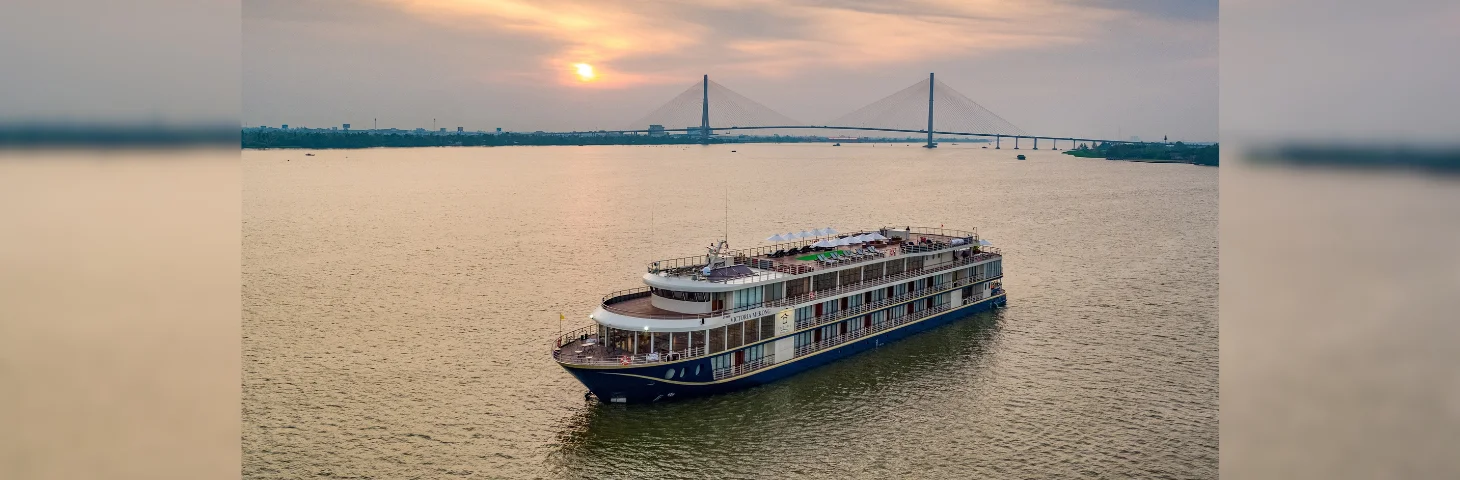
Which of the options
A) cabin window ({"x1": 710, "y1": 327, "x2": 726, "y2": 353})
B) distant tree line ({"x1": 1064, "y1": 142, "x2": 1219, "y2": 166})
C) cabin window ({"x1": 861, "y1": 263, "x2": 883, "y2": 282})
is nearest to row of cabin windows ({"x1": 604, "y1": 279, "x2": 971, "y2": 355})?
cabin window ({"x1": 710, "y1": 327, "x2": 726, "y2": 353})

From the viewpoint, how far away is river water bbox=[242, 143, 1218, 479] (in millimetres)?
21906

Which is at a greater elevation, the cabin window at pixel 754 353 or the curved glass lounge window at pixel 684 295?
the curved glass lounge window at pixel 684 295

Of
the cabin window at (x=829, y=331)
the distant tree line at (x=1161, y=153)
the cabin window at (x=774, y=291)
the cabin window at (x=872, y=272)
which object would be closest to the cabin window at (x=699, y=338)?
the cabin window at (x=774, y=291)

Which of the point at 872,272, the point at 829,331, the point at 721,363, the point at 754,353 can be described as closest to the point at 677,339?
the point at 721,363

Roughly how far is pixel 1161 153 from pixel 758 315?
15663 cm

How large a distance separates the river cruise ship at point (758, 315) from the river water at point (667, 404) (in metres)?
0.72

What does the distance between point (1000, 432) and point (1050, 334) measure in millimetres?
11123

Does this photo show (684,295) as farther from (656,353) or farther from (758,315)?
(656,353)

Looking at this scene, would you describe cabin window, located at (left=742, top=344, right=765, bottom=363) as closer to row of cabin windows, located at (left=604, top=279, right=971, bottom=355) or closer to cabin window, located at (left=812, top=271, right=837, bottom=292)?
row of cabin windows, located at (left=604, top=279, right=971, bottom=355)

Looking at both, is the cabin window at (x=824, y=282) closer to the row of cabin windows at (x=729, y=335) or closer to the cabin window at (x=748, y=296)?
the row of cabin windows at (x=729, y=335)

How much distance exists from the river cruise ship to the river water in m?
0.72

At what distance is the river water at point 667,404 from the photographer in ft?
71.9

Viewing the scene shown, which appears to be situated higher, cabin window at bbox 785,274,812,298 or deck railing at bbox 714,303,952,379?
cabin window at bbox 785,274,812,298
